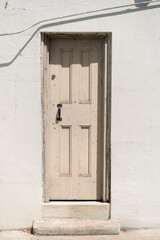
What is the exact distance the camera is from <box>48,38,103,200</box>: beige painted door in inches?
159

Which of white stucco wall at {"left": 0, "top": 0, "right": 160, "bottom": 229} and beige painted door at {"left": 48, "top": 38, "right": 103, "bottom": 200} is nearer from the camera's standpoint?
white stucco wall at {"left": 0, "top": 0, "right": 160, "bottom": 229}

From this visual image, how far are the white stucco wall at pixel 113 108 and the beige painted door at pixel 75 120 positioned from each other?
226mm

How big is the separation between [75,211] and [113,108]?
53.4 inches

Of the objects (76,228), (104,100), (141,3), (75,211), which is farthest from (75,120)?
(141,3)

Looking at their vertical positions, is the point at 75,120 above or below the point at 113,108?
below

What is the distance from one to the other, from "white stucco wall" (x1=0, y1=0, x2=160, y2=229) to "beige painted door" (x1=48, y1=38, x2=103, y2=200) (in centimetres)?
23

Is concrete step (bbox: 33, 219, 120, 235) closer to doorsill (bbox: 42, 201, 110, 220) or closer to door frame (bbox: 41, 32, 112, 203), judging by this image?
doorsill (bbox: 42, 201, 110, 220)

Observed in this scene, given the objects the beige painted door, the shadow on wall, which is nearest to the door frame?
the beige painted door

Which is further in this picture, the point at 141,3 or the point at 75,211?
the point at 75,211

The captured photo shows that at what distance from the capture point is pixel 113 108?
3.91 metres

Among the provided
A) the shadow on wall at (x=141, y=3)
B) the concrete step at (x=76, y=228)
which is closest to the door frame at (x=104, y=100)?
the concrete step at (x=76, y=228)

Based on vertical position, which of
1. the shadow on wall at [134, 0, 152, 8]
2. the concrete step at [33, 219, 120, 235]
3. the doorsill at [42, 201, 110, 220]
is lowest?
the concrete step at [33, 219, 120, 235]

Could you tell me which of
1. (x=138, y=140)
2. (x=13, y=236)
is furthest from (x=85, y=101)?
(x=13, y=236)

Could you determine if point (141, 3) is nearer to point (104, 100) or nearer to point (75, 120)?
point (104, 100)
